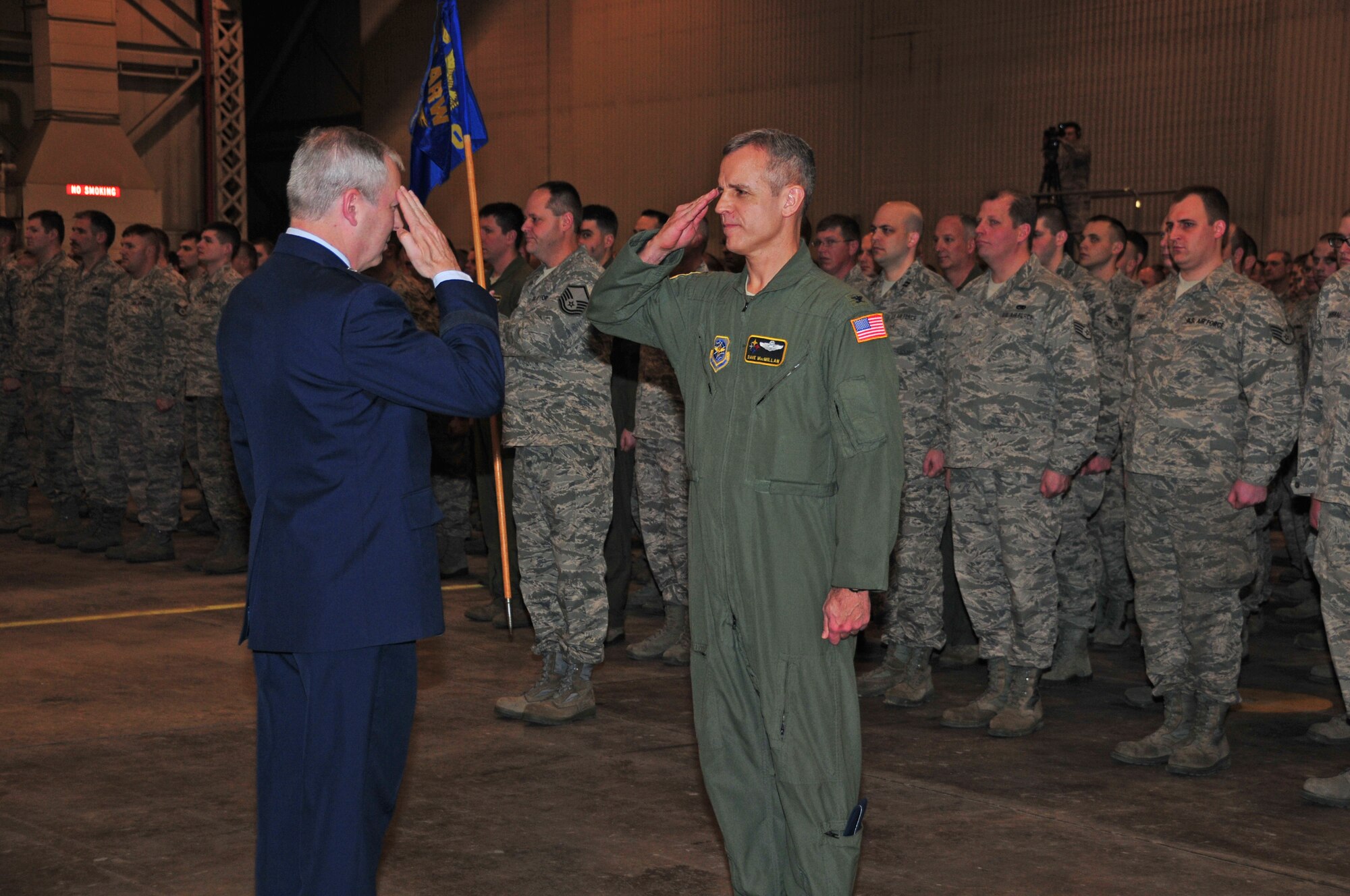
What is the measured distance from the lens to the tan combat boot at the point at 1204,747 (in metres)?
4.68

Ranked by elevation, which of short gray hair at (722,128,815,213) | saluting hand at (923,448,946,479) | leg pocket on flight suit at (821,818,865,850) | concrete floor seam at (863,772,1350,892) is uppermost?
short gray hair at (722,128,815,213)

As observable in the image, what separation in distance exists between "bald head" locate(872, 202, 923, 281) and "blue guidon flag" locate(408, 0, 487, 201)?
5.87ft

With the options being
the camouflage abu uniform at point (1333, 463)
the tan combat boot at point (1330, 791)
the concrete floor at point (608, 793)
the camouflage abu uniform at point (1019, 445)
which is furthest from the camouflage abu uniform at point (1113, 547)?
the tan combat boot at point (1330, 791)

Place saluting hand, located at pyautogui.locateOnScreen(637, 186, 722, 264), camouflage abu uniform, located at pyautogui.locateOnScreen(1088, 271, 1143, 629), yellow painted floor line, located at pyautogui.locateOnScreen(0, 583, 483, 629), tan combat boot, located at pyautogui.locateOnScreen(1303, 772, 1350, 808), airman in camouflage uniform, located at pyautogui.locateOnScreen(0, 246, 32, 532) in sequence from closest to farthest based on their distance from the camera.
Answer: saluting hand, located at pyautogui.locateOnScreen(637, 186, 722, 264)
tan combat boot, located at pyautogui.locateOnScreen(1303, 772, 1350, 808)
camouflage abu uniform, located at pyautogui.locateOnScreen(1088, 271, 1143, 629)
yellow painted floor line, located at pyautogui.locateOnScreen(0, 583, 483, 629)
airman in camouflage uniform, located at pyautogui.locateOnScreen(0, 246, 32, 532)

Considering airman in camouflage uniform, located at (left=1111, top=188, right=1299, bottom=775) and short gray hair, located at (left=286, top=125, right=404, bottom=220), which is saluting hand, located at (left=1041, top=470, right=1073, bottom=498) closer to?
airman in camouflage uniform, located at (left=1111, top=188, right=1299, bottom=775)

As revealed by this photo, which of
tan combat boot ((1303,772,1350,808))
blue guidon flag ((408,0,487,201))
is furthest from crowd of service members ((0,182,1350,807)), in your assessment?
blue guidon flag ((408,0,487,201))

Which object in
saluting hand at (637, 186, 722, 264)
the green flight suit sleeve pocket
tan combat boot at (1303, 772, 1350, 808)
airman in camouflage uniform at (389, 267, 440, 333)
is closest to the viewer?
the green flight suit sleeve pocket

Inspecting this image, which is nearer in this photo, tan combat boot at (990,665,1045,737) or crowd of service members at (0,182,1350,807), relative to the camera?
crowd of service members at (0,182,1350,807)

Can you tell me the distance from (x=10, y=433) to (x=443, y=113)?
5.44m

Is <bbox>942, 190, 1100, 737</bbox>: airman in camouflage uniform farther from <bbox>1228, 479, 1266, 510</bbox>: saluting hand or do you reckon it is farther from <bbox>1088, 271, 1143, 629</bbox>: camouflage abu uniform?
<bbox>1088, 271, 1143, 629</bbox>: camouflage abu uniform

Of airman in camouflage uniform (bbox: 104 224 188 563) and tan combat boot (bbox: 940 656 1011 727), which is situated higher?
airman in camouflage uniform (bbox: 104 224 188 563)

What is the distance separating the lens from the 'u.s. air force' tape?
5230mm

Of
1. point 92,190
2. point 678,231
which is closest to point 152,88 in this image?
point 92,190

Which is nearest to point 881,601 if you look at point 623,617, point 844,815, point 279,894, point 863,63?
point 623,617
